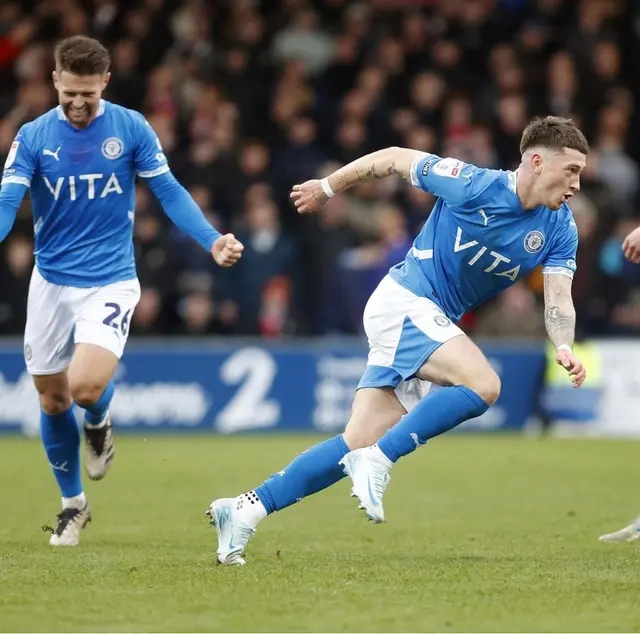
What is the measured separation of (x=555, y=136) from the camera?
643 centimetres

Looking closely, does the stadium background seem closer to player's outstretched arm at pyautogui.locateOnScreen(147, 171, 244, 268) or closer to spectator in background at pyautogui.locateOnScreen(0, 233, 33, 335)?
spectator in background at pyautogui.locateOnScreen(0, 233, 33, 335)

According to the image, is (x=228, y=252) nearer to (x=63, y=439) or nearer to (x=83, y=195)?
(x=83, y=195)

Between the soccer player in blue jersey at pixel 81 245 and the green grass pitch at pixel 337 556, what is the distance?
23.7 inches

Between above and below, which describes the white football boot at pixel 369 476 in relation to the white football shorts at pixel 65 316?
below

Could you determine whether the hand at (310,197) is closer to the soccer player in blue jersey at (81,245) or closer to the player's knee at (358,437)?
the soccer player in blue jersey at (81,245)

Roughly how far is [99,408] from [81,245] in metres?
0.90

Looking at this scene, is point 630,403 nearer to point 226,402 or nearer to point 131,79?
point 226,402

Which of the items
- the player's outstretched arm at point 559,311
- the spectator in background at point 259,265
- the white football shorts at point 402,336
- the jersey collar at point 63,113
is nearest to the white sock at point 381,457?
the white football shorts at point 402,336

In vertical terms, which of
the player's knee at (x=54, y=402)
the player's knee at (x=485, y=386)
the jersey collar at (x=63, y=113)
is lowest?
the player's knee at (x=54, y=402)

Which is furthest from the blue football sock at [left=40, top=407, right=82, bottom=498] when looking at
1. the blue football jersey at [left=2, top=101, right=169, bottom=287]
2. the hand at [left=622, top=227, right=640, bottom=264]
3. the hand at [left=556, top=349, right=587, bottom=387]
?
the hand at [left=622, top=227, right=640, bottom=264]

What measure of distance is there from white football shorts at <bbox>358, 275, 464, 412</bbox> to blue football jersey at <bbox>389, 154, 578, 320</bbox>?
105 millimetres

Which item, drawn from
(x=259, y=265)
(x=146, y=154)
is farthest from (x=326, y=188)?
(x=259, y=265)

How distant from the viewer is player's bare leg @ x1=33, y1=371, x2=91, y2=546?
7.64m

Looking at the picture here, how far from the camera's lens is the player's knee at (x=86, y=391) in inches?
283
